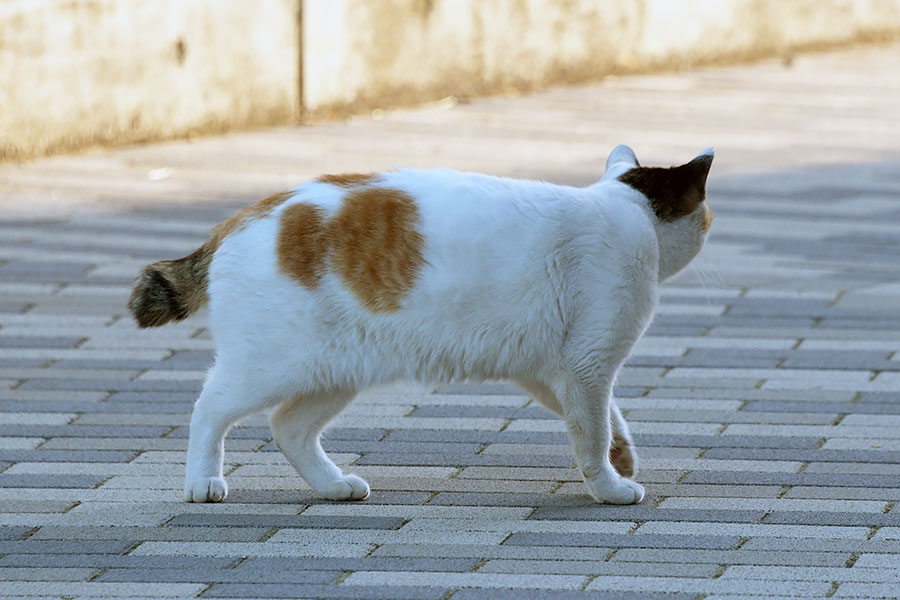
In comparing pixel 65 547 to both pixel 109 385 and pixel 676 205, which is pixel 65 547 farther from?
pixel 676 205

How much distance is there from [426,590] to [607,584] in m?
0.41

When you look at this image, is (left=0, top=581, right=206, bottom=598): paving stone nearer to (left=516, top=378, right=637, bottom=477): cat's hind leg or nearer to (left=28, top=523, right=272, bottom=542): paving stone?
(left=28, top=523, right=272, bottom=542): paving stone

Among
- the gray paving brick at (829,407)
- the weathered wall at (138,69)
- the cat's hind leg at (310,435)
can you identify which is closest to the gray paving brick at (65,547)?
the cat's hind leg at (310,435)

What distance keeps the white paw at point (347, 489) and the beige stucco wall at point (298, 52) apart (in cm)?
560

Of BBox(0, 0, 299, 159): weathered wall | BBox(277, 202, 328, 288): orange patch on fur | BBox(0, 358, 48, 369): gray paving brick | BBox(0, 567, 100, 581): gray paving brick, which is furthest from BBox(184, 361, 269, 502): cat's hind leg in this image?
BBox(0, 0, 299, 159): weathered wall

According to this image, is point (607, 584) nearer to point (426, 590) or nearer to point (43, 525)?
point (426, 590)

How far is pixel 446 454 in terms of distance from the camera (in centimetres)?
475

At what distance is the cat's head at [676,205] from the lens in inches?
173

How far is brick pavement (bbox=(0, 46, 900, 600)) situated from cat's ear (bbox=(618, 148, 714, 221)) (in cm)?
75

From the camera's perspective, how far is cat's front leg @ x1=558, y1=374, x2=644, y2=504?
4.28 metres

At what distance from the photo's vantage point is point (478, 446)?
483cm

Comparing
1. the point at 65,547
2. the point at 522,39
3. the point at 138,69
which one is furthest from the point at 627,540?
the point at 522,39

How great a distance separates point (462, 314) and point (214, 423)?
28.2 inches

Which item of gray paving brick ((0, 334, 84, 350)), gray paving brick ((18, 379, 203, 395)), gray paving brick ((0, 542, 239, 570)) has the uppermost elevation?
gray paving brick ((0, 542, 239, 570))
